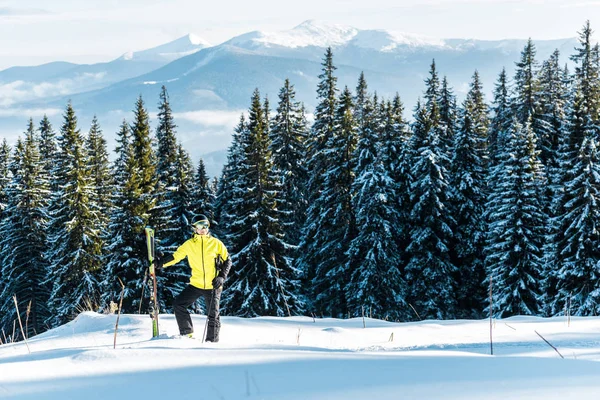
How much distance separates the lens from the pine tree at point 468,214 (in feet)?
114

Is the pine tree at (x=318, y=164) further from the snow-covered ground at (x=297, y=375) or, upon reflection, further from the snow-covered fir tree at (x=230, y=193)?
the snow-covered ground at (x=297, y=375)

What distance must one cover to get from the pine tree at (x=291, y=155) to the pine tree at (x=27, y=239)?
50.9 feet

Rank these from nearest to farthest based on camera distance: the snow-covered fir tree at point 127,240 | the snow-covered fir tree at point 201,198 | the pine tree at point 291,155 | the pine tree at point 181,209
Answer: the snow-covered fir tree at point 127,240 → the pine tree at point 181,209 → the snow-covered fir tree at point 201,198 → the pine tree at point 291,155

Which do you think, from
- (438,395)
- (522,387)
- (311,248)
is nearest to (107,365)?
(438,395)

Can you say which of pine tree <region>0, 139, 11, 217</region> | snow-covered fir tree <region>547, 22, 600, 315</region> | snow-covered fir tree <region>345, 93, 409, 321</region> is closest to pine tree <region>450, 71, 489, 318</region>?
snow-covered fir tree <region>345, 93, 409, 321</region>

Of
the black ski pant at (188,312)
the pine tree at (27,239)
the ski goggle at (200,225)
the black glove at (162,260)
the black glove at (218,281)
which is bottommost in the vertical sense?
the pine tree at (27,239)

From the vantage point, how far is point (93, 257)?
1298 inches

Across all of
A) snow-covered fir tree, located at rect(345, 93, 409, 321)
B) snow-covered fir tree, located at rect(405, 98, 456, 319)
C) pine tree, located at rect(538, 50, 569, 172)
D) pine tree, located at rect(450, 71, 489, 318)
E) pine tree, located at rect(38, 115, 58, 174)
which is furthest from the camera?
pine tree, located at rect(38, 115, 58, 174)

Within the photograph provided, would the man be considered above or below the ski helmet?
below

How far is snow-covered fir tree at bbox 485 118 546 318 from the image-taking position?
28.9 metres

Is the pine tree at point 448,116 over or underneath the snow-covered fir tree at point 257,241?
over

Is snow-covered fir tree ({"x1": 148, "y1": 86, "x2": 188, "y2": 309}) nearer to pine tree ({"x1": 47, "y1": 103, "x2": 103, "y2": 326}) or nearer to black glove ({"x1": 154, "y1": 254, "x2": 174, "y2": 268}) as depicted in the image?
pine tree ({"x1": 47, "y1": 103, "x2": 103, "y2": 326})

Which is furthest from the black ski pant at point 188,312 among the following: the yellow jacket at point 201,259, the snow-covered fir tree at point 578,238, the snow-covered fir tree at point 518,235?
the snow-covered fir tree at point 518,235

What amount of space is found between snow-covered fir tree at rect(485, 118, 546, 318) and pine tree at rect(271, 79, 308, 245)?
12697 millimetres
